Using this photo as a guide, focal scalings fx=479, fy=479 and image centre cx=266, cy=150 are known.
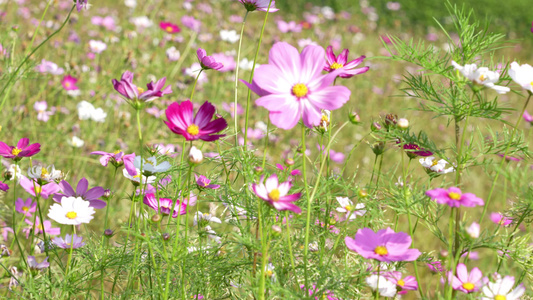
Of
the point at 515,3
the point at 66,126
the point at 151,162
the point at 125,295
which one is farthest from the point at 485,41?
the point at 515,3

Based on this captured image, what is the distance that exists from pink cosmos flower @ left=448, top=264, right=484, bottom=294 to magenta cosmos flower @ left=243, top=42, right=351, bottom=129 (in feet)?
1.02

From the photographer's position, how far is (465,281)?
73 centimetres

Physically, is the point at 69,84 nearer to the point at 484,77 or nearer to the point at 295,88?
the point at 295,88

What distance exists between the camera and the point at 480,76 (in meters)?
0.71

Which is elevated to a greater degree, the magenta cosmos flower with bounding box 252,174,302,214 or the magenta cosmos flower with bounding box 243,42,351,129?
the magenta cosmos flower with bounding box 243,42,351,129

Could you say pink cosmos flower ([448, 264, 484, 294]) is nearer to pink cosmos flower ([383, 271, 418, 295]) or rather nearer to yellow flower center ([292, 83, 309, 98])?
pink cosmos flower ([383, 271, 418, 295])

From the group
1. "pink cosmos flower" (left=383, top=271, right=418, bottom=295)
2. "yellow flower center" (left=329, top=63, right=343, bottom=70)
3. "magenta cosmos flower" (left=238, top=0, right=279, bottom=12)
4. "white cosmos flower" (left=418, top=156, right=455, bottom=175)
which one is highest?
"magenta cosmos flower" (left=238, top=0, right=279, bottom=12)

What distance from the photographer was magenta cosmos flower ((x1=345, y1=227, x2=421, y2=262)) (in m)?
0.67

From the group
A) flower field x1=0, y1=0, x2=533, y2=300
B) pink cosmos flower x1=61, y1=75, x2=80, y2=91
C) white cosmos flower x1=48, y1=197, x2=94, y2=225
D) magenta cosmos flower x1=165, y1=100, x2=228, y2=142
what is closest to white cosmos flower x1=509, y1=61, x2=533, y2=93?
flower field x1=0, y1=0, x2=533, y2=300

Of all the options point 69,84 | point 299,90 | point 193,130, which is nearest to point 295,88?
point 299,90

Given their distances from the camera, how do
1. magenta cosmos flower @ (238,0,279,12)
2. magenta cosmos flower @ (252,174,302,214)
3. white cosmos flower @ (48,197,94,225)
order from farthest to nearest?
magenta cosmos flower @ (238,0,279,12) → white cosmos flower @ (48,197,94,225) → magenta cosmos flower @ (252,174,302,214)

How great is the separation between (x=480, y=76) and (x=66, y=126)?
184 cm

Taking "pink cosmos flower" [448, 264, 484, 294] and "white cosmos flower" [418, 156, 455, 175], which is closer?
"pink cosmos flower" [448, 264, 484, 294]

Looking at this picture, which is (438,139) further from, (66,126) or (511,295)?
(511,295)
